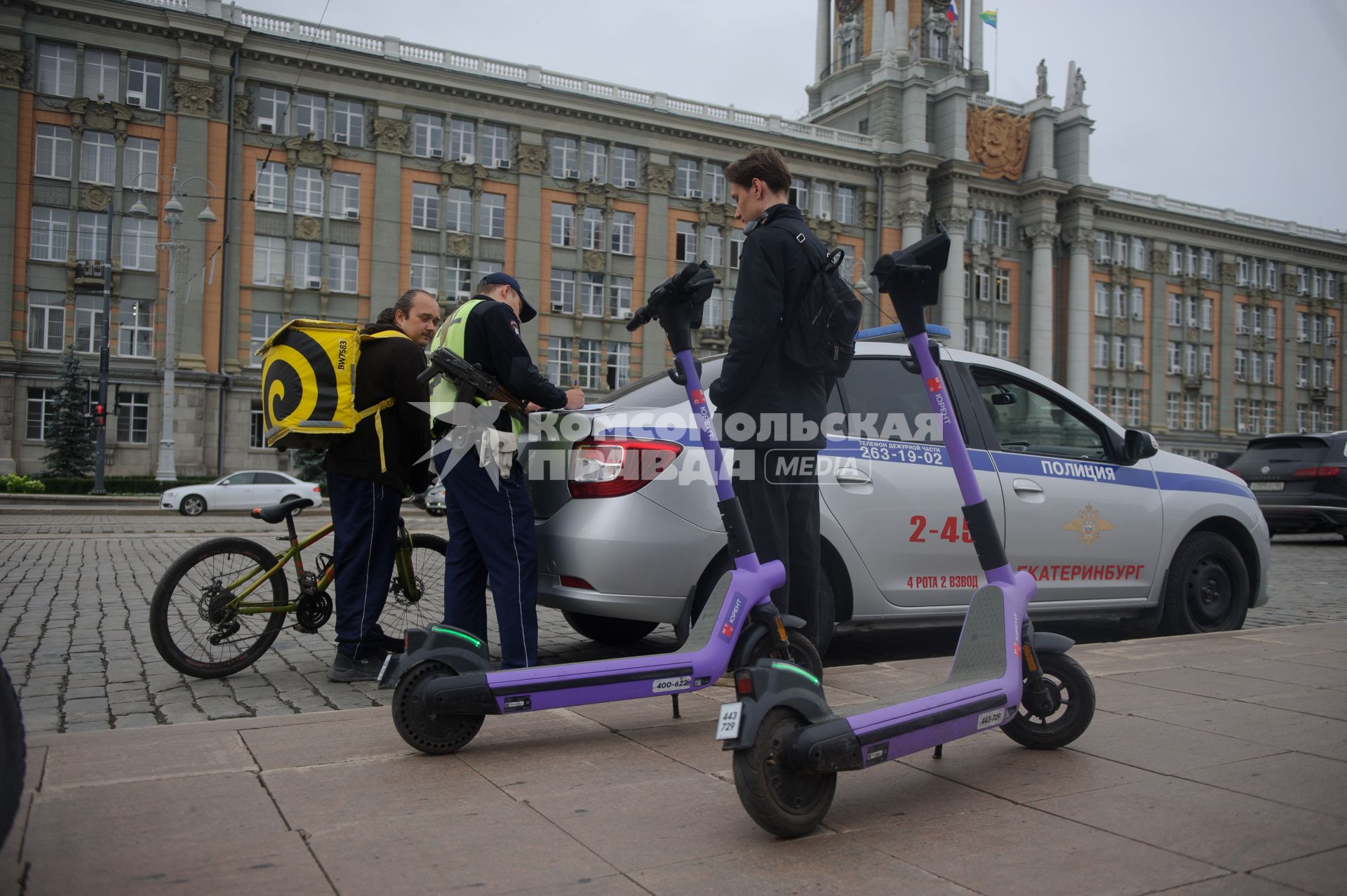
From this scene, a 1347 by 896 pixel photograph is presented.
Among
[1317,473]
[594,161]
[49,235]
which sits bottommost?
[1317,473]

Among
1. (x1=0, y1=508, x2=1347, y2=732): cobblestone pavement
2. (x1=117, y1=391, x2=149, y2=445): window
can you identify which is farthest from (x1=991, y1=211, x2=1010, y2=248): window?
(x1=0, y1=508, x2=1347, y2=732): cobblestone pavement

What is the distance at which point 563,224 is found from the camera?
163 feet

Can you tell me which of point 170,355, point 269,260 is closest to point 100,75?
point 269,260

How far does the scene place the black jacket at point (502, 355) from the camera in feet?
14.9

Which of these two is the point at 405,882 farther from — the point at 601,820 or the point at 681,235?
the point at 681,235

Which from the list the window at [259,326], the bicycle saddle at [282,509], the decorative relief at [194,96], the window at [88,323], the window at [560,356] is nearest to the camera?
the bicycle saddle at [282,509]

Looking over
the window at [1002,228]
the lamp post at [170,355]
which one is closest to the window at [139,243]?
the lamp post at [170,355]

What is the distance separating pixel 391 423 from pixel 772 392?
218 centimetres

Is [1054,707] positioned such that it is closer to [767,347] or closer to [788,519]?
[788,519]

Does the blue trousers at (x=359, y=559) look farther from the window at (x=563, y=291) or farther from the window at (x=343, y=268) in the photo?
the window at (x=563, y=291)

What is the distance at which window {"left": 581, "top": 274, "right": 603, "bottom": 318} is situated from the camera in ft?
163

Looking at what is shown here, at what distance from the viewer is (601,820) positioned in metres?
2.94

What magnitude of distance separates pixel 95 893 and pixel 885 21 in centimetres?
7547

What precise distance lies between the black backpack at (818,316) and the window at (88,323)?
1686 inches
